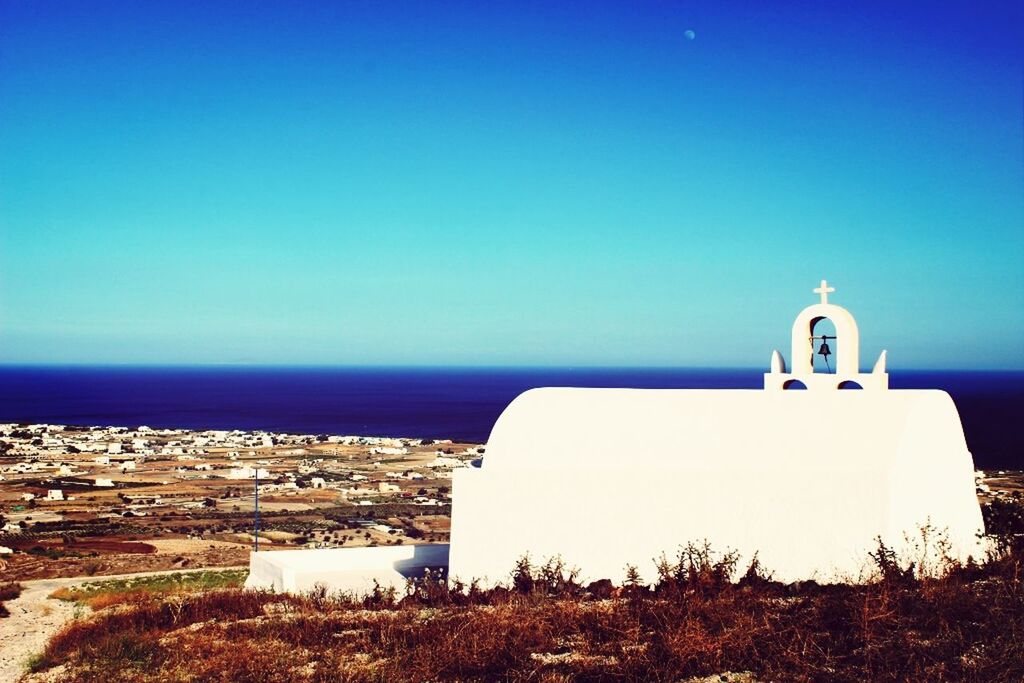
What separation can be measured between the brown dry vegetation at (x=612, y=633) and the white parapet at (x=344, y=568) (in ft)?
6.77

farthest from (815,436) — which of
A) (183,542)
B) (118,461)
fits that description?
(118,461)

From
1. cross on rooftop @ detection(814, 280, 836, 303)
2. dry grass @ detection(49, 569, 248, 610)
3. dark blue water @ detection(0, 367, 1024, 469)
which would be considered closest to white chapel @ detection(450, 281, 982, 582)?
cross on rooftop @ detection(814, 280, 836, 303)

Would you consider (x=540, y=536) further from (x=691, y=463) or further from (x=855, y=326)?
(x=855, y=326)

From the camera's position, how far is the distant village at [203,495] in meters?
25.1

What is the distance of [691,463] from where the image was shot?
10297 millimetres

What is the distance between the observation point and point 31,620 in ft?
43.9

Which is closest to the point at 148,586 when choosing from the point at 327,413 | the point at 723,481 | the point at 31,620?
the point at 31,620

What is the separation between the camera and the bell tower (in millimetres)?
11391

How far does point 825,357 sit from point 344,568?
783 cm

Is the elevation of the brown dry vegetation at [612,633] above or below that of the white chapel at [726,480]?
below

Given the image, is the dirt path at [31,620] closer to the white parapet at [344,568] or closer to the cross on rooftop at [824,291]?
the white parapet at [344,568]

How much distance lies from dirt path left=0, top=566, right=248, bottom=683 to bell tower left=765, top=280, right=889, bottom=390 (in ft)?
→ 32.5

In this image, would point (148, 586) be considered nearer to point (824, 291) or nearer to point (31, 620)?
point (31, 620)

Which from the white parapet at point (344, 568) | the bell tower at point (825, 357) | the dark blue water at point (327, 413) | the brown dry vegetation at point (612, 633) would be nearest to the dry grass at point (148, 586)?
the white parapet at point (344, 568)
